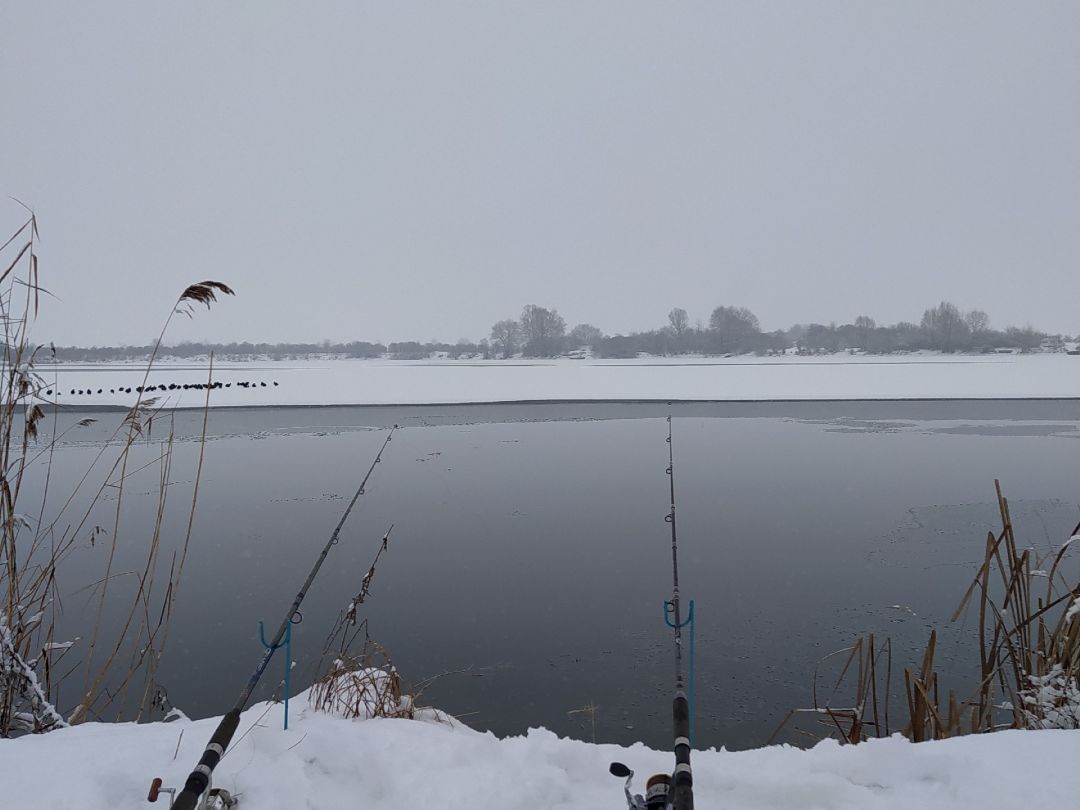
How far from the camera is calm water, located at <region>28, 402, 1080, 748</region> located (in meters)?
4.13

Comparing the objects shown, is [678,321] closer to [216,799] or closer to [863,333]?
[863,333]

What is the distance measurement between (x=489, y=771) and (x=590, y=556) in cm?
438

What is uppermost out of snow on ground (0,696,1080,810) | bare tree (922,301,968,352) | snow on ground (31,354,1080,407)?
bare tree (922,301,968,352)

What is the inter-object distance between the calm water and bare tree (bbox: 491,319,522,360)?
240ft

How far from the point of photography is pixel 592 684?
13.3 ft

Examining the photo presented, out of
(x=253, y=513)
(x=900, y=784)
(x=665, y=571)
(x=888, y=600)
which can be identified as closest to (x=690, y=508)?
(x=665, y=571)

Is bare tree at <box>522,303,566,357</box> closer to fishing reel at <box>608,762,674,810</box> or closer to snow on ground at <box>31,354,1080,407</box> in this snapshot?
snow on ground at <box>31,354,1080,407</box>

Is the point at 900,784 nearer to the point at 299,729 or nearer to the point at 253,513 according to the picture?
the point at 299,729

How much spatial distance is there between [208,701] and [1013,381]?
33.0 metres

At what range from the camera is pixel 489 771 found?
6.93 feet

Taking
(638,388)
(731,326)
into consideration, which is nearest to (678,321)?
(731,326)

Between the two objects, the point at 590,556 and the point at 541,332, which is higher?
the point at 541,332

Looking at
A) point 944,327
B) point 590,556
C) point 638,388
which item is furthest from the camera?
point 944,327

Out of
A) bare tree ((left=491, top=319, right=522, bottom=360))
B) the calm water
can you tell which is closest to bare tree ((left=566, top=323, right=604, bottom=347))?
bare tree ((left=491, top=319, right=522, bottom=360))
